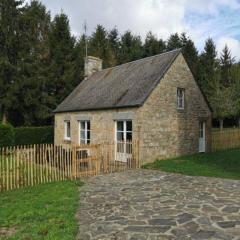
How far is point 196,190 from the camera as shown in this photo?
1106 cm

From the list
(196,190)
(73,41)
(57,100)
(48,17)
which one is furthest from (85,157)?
(48,17)

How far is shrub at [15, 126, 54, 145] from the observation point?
2956 centimetres

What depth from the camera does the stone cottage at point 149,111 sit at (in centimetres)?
1877

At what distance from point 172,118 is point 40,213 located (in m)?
12.9

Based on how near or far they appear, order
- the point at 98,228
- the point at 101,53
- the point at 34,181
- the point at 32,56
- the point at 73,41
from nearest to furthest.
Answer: the point at 98,228 → the point at 34,181 → the point at 32,56 → the point at 73,41 → the point at 101,53

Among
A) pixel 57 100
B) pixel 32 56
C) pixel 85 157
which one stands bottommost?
pixel 85 157

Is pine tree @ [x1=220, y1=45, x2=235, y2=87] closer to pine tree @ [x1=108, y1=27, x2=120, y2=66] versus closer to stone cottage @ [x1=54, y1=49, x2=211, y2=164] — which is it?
pine tree @ [x1=108, y1=27, x2=120, y2=66]

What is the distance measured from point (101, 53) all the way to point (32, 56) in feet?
58.5

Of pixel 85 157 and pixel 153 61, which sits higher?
pixel 153 61

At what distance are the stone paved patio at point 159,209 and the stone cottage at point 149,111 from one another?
5.75 metres

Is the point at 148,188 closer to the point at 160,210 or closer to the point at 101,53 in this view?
the point at 160,210

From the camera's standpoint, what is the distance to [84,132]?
23.2 meters

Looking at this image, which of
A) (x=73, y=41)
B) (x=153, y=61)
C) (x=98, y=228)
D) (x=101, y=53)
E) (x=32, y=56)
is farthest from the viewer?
(x=101, y=53)

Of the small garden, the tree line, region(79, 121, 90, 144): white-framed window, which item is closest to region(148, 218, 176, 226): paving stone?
region(79, 121, 90, 144): white-framed window
